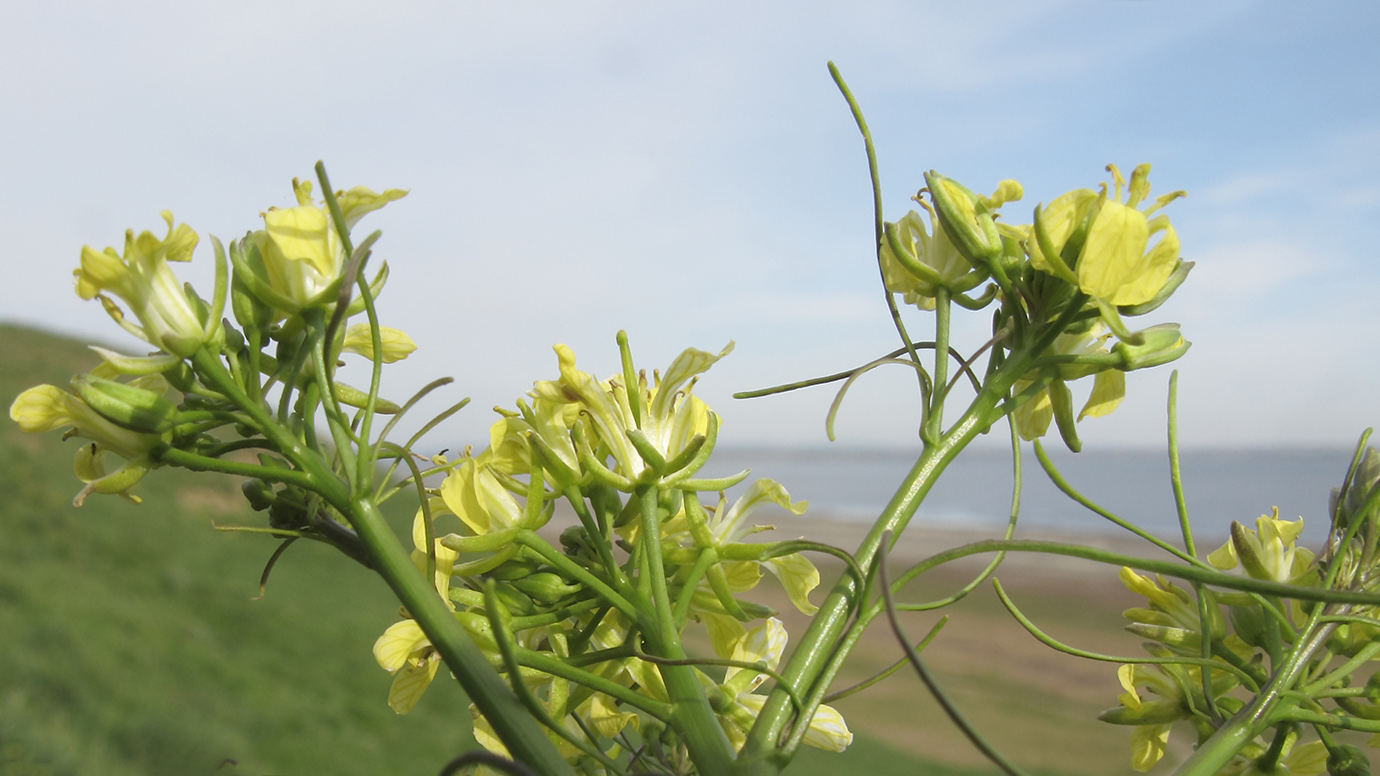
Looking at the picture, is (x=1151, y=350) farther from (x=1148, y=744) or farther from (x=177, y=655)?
(x=177, y=655)

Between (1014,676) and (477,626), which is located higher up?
(477,626)

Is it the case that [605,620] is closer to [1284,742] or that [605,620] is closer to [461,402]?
[461,402]

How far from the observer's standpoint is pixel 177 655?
6926 millimetres

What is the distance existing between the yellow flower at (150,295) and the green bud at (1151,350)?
57cm

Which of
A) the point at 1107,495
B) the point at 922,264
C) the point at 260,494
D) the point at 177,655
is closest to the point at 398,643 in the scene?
the point at 260,494

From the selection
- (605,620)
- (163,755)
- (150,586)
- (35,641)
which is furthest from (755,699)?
(150,586)

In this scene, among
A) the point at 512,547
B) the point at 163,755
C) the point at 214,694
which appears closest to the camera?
the point at 512,547

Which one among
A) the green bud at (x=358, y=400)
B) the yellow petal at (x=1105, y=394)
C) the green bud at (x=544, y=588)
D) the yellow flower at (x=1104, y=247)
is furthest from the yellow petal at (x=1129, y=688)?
the green bud at (x=358, y=400)

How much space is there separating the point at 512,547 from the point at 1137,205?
511mm

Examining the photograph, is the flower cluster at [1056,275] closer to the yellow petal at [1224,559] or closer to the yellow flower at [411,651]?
the yellow petal at [1224,559]

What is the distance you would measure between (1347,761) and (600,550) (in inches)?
23.7

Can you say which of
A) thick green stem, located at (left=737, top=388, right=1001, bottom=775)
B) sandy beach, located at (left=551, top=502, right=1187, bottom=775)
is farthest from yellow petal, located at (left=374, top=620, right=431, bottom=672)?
sandy beach, located at (left=551, top=502, right=1187, bottom=775)

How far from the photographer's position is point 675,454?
59cm

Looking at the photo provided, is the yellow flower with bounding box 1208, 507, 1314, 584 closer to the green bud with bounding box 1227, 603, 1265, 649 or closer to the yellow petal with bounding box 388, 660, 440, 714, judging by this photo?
the green bud with bounding box 1227, 603, 1265, 649
